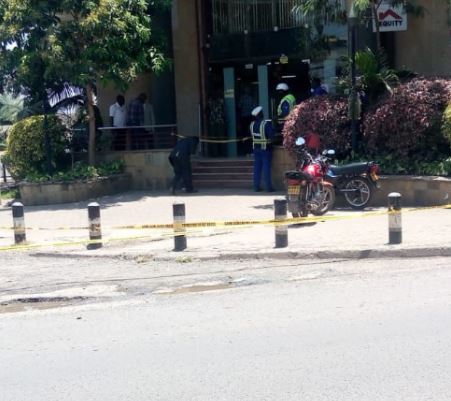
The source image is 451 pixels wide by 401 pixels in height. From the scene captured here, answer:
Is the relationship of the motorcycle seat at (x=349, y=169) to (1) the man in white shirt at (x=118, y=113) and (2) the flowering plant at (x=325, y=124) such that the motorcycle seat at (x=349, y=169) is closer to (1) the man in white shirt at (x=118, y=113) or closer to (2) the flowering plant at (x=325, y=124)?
(2) the flowering plant at (x=325, y=124)

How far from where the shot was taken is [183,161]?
17766 millimetres

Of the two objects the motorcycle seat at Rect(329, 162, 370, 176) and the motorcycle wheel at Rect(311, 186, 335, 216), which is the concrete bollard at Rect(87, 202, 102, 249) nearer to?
the motorcycle wheel at Rect(311, 186, 335, 216)

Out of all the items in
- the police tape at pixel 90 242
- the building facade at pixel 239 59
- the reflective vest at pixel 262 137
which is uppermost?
the building facade at pixel 239 59

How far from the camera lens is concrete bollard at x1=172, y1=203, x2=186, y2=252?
1171cm

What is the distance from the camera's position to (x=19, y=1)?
17.4 metres

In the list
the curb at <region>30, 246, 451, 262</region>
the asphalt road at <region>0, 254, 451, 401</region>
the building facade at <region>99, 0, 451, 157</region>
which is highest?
the building facade at <region>99, 0, 451, 157</region>

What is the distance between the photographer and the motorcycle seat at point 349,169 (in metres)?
13.8

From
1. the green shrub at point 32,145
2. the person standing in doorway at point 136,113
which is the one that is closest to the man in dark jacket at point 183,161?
the person standing in doorway at point 136,113

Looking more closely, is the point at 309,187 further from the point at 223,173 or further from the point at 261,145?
the point at 223,173

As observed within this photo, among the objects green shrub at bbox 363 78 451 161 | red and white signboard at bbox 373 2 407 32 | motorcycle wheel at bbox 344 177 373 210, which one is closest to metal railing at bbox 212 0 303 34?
red and white signboard at bbox 373 2 407 32

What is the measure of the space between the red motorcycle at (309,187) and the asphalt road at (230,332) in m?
2.40

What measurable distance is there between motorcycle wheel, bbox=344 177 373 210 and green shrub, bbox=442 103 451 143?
162cm

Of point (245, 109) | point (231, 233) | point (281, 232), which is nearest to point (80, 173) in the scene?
point (245, 109)

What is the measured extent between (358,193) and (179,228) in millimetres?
3885
